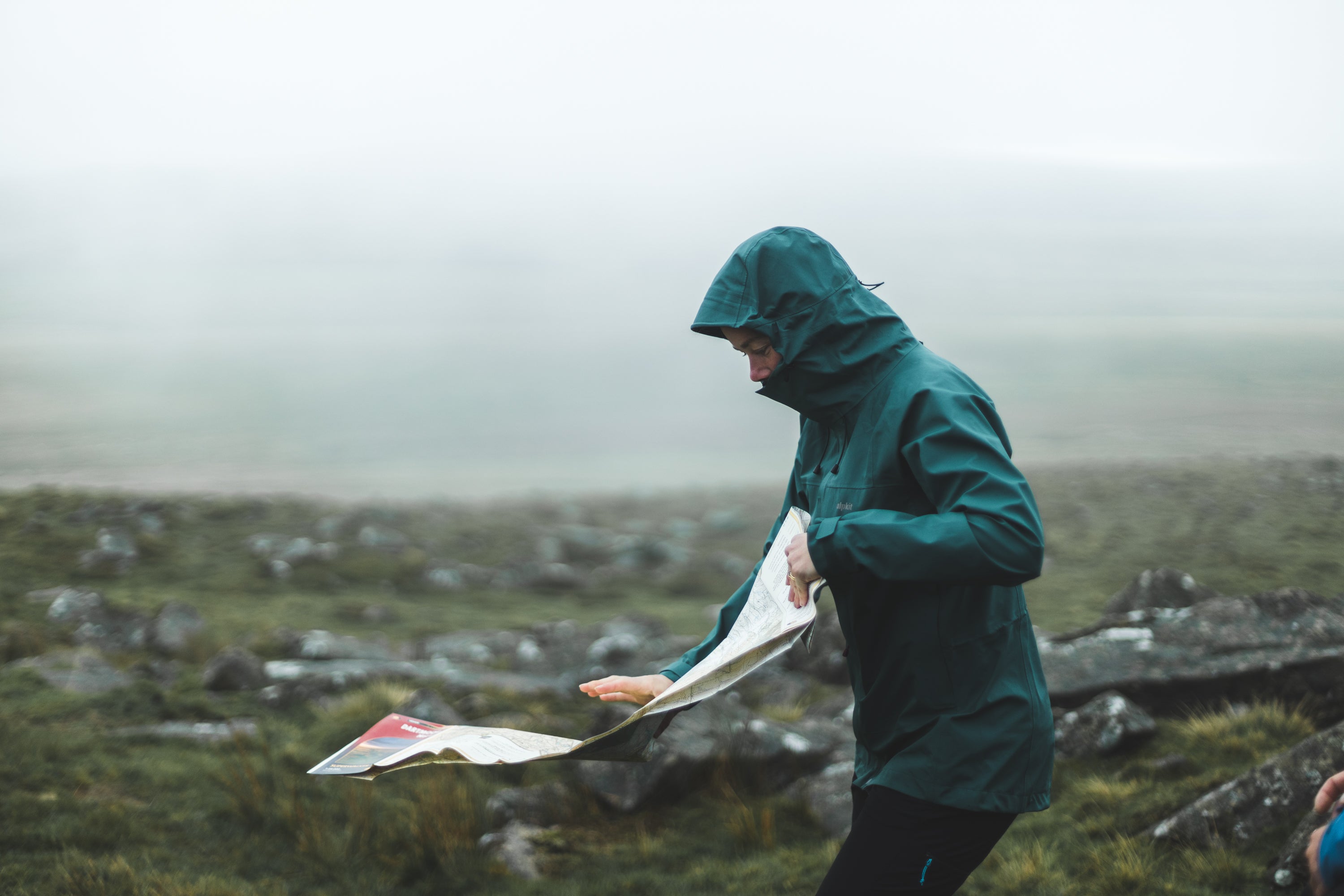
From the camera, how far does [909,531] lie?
1.93m

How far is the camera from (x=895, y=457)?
7.20ft

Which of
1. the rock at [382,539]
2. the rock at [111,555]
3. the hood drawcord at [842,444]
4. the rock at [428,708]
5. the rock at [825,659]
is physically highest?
the hood drawcord at [842,444]

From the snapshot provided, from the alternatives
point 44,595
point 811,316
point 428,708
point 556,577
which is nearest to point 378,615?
point 44,595

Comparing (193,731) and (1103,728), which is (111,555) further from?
(1103,728)

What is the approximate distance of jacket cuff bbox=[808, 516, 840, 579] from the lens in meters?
2.02

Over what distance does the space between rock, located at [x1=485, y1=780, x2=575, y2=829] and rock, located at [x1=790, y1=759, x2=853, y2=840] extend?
1.36 metres

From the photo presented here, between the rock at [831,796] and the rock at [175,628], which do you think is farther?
the rock at [175,628]

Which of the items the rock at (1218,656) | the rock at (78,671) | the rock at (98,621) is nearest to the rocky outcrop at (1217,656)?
the rock at (1218,656)

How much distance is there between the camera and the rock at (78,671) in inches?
323

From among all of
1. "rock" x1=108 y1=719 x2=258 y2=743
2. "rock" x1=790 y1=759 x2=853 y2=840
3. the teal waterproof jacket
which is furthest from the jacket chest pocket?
"rock" x1=108 y1=719 x2=258 y2=743

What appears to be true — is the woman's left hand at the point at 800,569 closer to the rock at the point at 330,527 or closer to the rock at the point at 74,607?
the rock at the point at 74,607

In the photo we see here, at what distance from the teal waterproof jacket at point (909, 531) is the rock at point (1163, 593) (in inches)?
299

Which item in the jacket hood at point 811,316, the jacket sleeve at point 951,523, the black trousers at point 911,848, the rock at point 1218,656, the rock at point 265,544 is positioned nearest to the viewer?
the jacket sleeve at point 951,523

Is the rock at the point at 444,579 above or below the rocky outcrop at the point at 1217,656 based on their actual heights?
below
